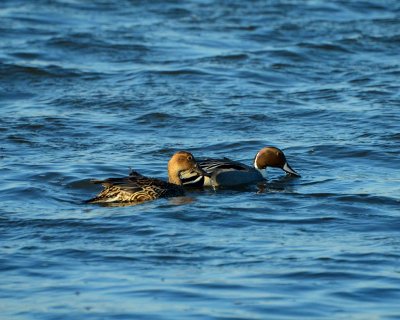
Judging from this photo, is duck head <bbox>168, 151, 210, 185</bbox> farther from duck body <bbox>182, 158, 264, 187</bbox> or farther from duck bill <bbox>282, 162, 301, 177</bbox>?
duck bill <bbox>282, 162, 301, 177</bbox>

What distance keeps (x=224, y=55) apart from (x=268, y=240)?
1028 cm

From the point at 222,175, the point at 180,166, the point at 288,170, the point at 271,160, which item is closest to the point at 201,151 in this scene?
the point at 271,160

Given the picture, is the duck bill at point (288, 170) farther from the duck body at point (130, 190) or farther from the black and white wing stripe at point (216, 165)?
the duck body at point (130, 190)

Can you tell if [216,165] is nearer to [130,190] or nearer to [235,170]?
[235,170]

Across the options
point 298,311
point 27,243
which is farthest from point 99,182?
point 298,311

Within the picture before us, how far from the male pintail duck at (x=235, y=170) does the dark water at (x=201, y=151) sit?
19cm

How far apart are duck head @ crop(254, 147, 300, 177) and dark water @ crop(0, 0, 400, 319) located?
20cm

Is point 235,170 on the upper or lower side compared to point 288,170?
upper

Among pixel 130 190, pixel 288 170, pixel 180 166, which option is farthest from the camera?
pixel 288 170

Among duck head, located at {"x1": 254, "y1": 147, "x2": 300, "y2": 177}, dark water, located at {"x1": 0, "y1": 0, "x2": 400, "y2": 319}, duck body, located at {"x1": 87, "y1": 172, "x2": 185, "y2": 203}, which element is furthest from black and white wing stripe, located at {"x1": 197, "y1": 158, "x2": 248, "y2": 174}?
duck body, located at {"x1": 87, "y1": 172, "x2": 185, "y2": 203}

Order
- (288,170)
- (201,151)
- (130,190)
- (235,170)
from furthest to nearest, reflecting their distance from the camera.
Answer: (201,151) < (288,170) < (235,170) < (130,190)

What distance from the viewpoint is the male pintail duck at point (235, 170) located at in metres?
12.2

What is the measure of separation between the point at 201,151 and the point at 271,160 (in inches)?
50.9

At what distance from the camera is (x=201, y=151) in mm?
13875
